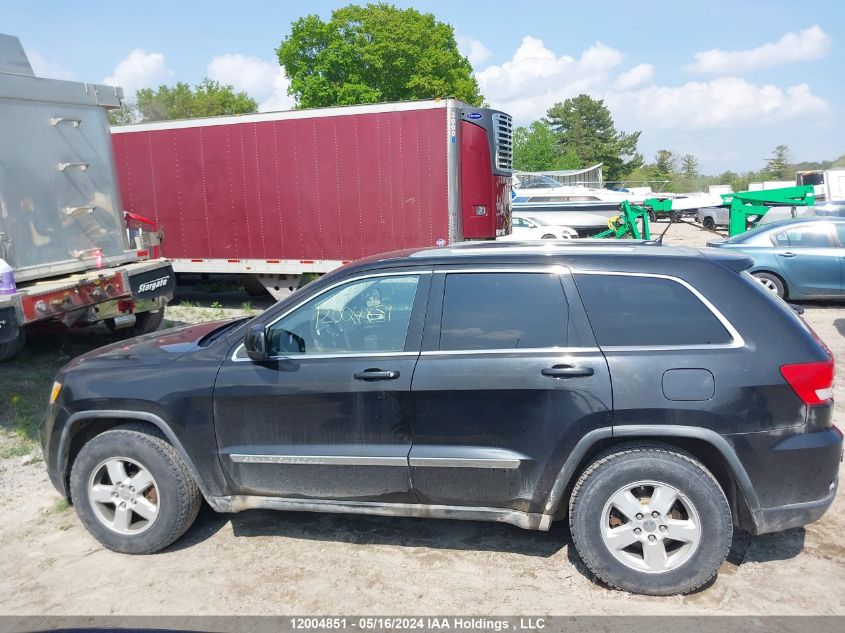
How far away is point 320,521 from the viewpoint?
425 centimetres

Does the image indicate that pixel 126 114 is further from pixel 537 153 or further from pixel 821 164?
pixel 821 164

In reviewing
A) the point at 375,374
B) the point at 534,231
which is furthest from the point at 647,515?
the point at 534,231

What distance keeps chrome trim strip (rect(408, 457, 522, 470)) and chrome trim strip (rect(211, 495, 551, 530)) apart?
25 centimetres

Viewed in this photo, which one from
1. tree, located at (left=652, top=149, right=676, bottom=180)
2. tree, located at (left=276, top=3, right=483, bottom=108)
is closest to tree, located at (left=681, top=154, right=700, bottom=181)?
tree, located at (left=652, top=149, right=676, bottom=180)

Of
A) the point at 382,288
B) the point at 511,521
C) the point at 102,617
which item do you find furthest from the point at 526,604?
the point at 102,617

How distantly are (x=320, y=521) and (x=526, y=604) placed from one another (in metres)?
1.47

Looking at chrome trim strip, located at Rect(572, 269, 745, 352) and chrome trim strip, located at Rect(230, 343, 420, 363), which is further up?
chrome trim strip, located at Rect(572, 269, 745, 352)

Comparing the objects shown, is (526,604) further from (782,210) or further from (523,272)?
(782,210)

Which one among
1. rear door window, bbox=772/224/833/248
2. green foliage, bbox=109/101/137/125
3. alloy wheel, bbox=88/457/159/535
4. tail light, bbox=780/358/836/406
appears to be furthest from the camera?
green foliage, bbox=109/101/137/125

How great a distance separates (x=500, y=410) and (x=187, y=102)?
5818cm

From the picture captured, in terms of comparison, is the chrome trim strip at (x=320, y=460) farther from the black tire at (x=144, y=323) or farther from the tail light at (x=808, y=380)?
the black tire at (x=144, y=323)

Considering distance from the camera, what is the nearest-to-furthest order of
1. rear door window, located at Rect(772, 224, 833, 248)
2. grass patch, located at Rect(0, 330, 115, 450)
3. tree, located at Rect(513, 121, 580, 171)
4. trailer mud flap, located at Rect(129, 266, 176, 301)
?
1. grass patch, located at Rect(0, 330, 115, 450)
2. trailer mud flap, located at Rect(129, 266, 176, 301)
3. rear door window, located at Rect(772, 224, 833, 248)
4. tree, located at Rect(513, 121, 580, 171)

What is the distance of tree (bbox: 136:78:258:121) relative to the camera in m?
54.6

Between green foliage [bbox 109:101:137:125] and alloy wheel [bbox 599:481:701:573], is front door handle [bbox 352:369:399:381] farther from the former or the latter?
green foliage [bbox 109:101:137:125]
